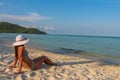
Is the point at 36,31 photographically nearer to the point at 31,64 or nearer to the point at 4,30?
the point at 4,30

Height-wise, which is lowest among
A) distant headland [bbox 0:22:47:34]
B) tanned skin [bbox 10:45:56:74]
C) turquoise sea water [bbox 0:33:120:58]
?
distant headland [bbox 0:22:47:34]

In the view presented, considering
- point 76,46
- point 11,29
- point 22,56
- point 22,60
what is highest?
point 22,56

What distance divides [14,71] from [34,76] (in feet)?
2.97

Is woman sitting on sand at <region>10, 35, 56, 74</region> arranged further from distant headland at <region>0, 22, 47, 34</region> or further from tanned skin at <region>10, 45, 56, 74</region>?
distant headland at <region>0, 22, 47, 34</region>

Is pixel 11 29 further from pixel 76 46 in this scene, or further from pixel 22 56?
pixel 22 56

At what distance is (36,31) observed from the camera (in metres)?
168

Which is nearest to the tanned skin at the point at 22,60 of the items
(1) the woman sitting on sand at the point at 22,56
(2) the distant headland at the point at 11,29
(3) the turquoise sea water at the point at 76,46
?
(1) the woman sitting on sand at the point at 22,56

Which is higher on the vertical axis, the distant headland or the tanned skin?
the tanned skin

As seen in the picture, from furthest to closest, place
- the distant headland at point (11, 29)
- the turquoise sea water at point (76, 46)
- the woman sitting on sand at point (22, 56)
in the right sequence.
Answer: the distant headland at point (11, 29) → the turquoise sea water at point (76, 46) → the woman sitting on sand at point (22, 56)

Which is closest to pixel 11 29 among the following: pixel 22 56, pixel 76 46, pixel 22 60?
pixel 76 46

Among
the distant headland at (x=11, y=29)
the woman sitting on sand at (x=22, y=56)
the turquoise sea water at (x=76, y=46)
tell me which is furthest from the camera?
the distant headland at (x=11, y=29)

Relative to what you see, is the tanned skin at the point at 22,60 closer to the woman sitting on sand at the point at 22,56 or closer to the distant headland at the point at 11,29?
the woman sitting on sand at the point at 22,56

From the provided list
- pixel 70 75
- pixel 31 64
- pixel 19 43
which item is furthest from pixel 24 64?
pixel 70 75

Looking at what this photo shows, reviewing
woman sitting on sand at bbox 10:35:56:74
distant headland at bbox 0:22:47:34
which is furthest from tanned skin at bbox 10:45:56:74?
distant headland at bbox 0:22:47:34
